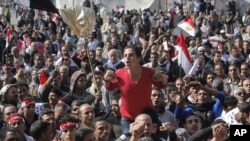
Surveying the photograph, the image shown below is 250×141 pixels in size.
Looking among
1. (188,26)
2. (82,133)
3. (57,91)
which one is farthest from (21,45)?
(82,133)

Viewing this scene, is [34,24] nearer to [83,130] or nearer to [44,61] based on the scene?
[44,61]

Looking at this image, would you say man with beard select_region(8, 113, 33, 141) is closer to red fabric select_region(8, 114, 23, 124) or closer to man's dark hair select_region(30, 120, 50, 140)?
red fabric select_region(8, 114, 23, 124)

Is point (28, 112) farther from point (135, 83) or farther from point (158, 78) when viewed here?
point (158, 78)

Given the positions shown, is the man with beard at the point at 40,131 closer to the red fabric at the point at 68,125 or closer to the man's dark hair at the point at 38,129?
the man's dark hair at the point at 38,129

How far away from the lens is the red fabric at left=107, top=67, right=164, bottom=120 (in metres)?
7.35

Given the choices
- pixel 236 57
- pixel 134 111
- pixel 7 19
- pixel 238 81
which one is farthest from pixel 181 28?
pixel 7 19

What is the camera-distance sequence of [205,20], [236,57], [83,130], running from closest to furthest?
[83,130]
[236,57]
[205,20]

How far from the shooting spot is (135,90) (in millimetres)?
7359

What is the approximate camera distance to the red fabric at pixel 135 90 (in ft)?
24.1

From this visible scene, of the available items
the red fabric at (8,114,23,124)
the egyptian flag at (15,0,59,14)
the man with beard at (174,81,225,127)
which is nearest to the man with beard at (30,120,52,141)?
the red fabric at (8,114,23,124)

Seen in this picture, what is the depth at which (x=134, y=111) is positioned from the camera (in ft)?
24.2

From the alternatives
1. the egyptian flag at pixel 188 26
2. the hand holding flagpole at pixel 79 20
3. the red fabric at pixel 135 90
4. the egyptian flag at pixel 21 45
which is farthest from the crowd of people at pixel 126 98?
the egyptian flag at pixel 21 45

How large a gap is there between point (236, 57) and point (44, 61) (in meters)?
3.44

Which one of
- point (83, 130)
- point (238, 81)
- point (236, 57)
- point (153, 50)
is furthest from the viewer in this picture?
point (236, 57)
